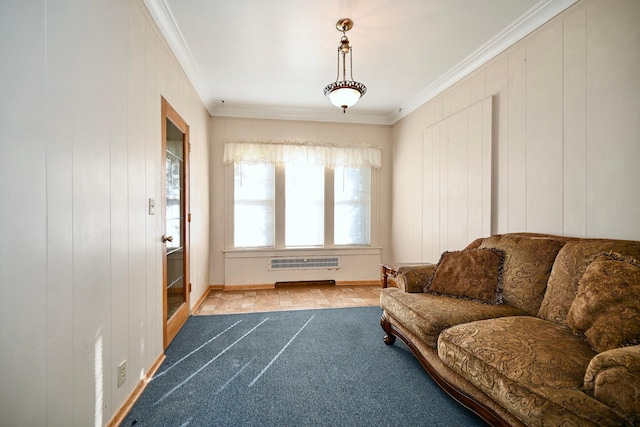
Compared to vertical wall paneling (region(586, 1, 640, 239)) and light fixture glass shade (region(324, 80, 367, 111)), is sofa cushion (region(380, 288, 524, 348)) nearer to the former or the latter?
vertical wall paneling (region(586, 1, 640, 239))

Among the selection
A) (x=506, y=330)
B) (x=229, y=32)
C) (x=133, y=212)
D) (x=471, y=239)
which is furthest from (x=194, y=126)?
(x=506, y=330)

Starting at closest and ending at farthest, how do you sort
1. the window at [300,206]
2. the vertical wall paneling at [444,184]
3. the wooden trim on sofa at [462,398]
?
1. the wooden trim on sofa at [462,398]
2. the vertical wall paneling at [444,184]
3. the window at [300,206]

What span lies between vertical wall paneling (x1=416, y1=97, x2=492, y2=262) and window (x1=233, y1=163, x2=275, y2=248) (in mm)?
2293

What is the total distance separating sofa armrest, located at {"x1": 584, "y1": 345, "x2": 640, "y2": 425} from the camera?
1013 mm

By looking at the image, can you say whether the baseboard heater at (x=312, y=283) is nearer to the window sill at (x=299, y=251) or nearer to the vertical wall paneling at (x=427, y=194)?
the window sill at (x=299, y=251)

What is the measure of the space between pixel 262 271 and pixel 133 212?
2927 mm

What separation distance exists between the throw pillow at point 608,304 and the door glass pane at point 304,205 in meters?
3.58

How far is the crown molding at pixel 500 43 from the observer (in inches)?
89.2

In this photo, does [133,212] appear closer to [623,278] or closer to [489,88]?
[623,278]

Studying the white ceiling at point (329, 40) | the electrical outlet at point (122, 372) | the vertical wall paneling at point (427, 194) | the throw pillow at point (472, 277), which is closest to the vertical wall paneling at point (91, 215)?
the electrical outlet at point (122, 372)

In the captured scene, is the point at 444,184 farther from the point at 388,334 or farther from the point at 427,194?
the point at 388,334

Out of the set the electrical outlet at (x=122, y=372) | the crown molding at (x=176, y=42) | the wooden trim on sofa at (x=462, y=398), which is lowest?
the wooden trim on sofa at (x=462, y=398)

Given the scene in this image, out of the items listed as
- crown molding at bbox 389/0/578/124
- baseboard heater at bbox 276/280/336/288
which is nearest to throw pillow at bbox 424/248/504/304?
crown molding at bbox 389/0/578/124

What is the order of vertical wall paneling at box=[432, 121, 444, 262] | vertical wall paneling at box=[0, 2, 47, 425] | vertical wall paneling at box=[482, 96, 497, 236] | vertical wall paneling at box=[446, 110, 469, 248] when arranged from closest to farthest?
1. vertical wall paneling at box=[0, 2, 47, 425]
2. vertical wall paneling at box=[482, 96, 497, 236]
3. vertical wall paneling at box=[446, 110, 469, 248]
4. vertical wall paneling at box=[432, 121, 444, 262]
